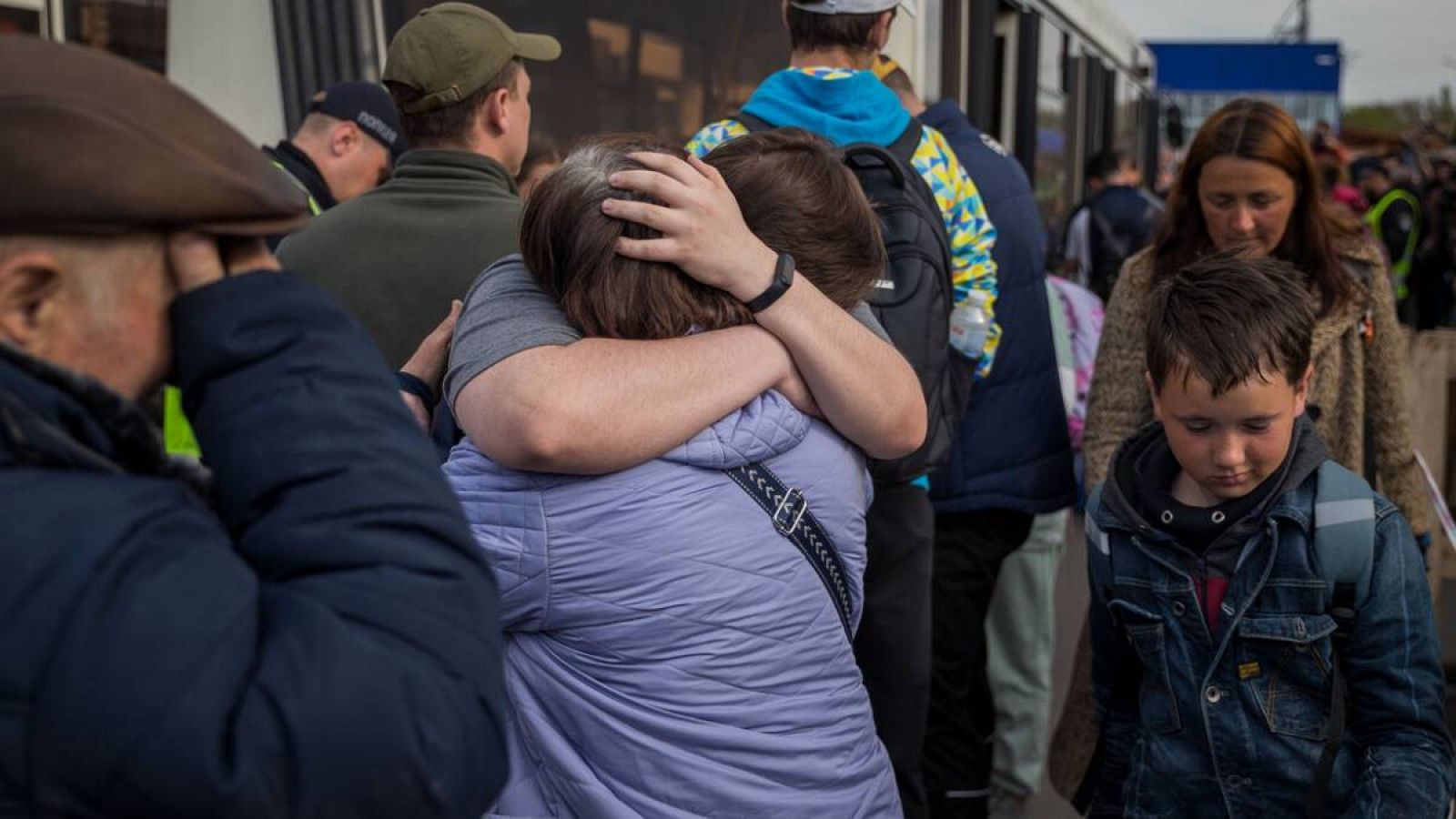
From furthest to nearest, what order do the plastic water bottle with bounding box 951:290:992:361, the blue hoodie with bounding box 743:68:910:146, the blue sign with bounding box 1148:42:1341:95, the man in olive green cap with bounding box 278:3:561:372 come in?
1. the blue sign with bounding box 1148:42:1341:95
2. the plastic water bottle with bounding box 951:290:992:361
3. the blue hoodie with bounding box 743:68:910:146
4. the man in olive green cap with bounding box 278:3:561:372

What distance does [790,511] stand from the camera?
168 cm

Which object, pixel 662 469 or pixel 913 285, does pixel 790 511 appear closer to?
pixel 662 469

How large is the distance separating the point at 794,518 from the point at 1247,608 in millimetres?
837

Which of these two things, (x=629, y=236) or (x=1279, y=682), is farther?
(x=1279, y=682)

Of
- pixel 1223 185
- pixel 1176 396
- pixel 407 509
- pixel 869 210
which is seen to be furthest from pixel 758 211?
pixel 1223 185

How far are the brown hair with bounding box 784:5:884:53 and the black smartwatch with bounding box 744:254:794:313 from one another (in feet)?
4.61

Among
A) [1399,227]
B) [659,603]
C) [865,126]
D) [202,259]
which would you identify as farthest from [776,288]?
[1399,227]

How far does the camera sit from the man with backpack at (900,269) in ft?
8.51

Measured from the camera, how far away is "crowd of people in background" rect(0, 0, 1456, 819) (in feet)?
3.21

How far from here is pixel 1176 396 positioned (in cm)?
232

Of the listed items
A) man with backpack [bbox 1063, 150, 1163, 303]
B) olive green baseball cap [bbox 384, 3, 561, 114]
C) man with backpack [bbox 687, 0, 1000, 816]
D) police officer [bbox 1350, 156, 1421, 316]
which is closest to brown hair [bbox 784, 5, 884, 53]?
man with backpack [bbox 687, 0, 1000, 816]

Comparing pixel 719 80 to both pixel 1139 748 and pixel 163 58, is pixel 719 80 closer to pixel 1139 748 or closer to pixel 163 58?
pixel 163 58

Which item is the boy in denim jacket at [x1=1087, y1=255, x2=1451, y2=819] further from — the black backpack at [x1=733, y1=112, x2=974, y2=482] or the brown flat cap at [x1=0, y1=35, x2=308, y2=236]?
the brown flat cap at [x1=0, y1=35, x2=308, y2=236]

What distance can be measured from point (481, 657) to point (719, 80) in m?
3.83
